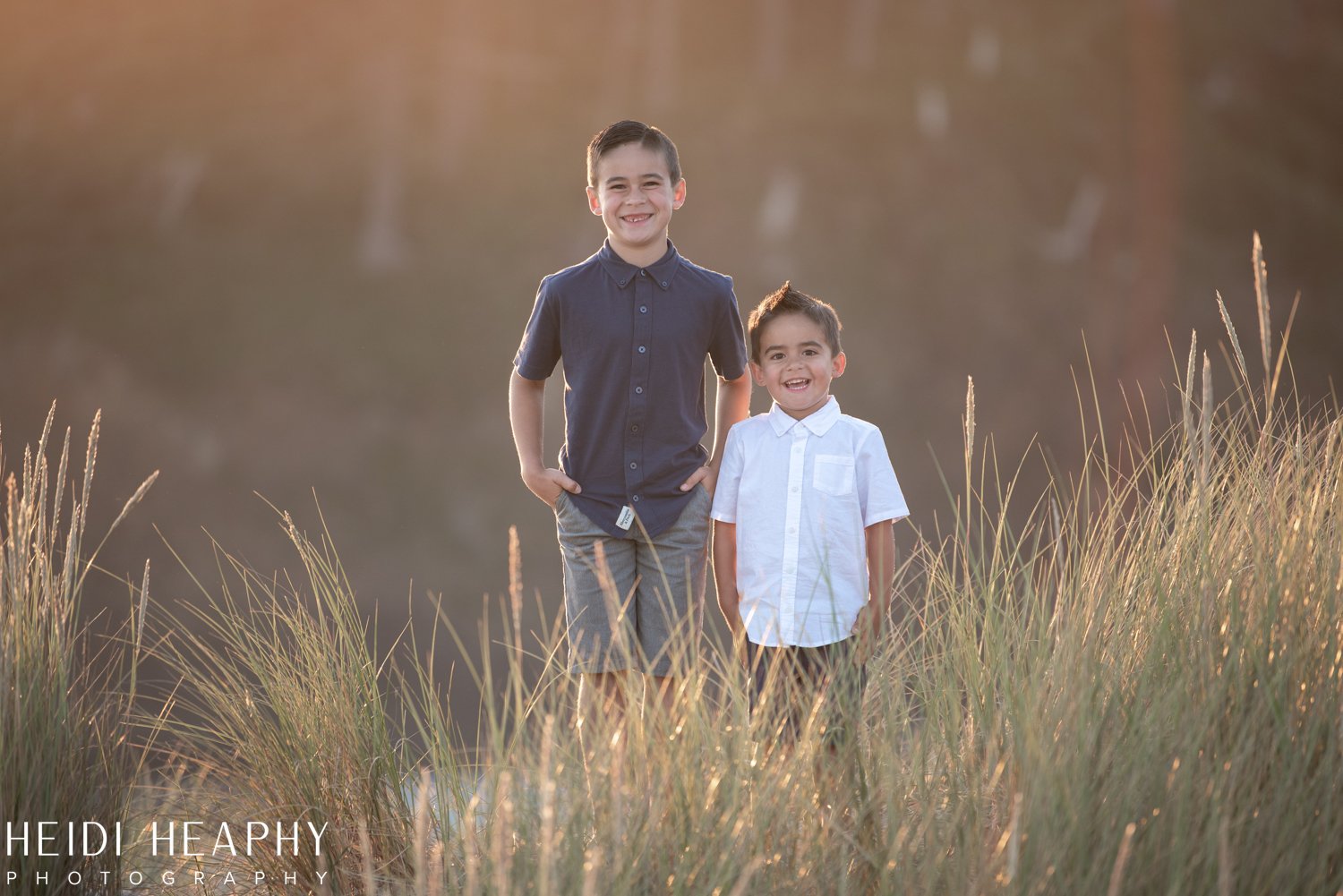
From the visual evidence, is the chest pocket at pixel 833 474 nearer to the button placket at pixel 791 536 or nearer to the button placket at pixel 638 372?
the button placket at pixel 791 536

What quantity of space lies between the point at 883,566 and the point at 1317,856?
2.34 feet

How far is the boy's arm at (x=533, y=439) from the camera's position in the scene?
6.52ft

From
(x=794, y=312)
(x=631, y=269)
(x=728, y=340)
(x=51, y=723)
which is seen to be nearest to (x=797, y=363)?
(x=794, y=312)

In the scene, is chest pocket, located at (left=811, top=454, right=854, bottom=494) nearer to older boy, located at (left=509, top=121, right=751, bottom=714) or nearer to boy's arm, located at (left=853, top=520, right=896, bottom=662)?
boy's arm, located at (left=853, top=520, right=896, bottom=662)

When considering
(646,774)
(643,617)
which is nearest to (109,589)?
(643,617)

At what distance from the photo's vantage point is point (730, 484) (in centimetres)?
193

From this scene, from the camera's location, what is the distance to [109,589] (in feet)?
25.6

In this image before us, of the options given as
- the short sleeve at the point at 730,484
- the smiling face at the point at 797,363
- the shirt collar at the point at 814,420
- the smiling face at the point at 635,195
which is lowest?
the short sleeve at the point at 730,484

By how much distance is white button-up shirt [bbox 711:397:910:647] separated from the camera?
5.96 feet

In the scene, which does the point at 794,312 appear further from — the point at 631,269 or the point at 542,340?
the point at 542,340

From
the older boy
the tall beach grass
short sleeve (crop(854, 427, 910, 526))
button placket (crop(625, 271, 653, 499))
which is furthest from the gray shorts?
the tall beach grass

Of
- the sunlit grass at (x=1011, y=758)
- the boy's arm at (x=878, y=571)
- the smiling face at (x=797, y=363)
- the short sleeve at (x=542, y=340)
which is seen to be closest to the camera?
the sunlit grass at (x=1011, y=758)

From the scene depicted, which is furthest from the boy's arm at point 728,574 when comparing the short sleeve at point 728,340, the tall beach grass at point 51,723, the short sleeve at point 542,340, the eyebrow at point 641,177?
the tall beach grass at point 51,723

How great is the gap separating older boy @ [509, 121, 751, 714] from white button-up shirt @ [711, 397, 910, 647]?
0.40ft
